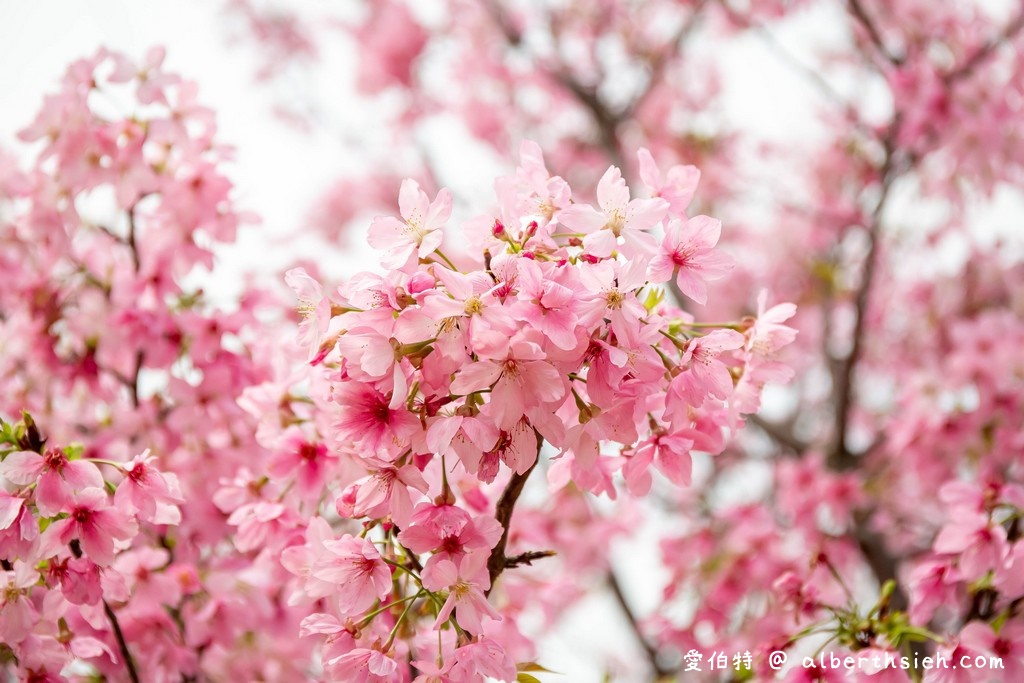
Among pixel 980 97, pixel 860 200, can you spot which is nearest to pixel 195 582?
pixel 980 97

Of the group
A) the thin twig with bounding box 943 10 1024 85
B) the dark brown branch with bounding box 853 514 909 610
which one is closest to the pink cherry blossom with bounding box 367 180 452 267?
the dark brown branch with bounding box 853 514 909 610

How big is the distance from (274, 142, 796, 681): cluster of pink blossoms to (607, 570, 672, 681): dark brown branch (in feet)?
7.83

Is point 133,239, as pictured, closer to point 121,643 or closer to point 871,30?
point 121,643

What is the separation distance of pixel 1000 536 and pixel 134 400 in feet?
6.78

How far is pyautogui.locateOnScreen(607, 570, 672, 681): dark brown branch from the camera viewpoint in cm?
353

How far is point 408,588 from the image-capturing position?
5.09 feet

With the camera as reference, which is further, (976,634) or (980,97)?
(980,97)

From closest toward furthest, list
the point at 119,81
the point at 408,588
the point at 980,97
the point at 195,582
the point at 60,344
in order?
1. the point at 408,588
2. the point at 195,582
3. the point at 119,81
4. the point at 60,344
5. the point at 980,97

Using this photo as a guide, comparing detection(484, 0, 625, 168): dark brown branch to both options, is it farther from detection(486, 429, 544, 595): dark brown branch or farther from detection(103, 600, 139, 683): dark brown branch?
detection(103, 600, 139, 683): dark brown branch

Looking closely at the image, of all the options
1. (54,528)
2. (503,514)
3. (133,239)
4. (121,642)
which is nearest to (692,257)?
(503,514)

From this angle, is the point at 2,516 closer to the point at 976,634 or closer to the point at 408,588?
the point at 408,588

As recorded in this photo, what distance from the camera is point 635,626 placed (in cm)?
383

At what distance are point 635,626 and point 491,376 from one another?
9.98 ft

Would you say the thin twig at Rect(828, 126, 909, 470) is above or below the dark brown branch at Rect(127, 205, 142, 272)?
below
